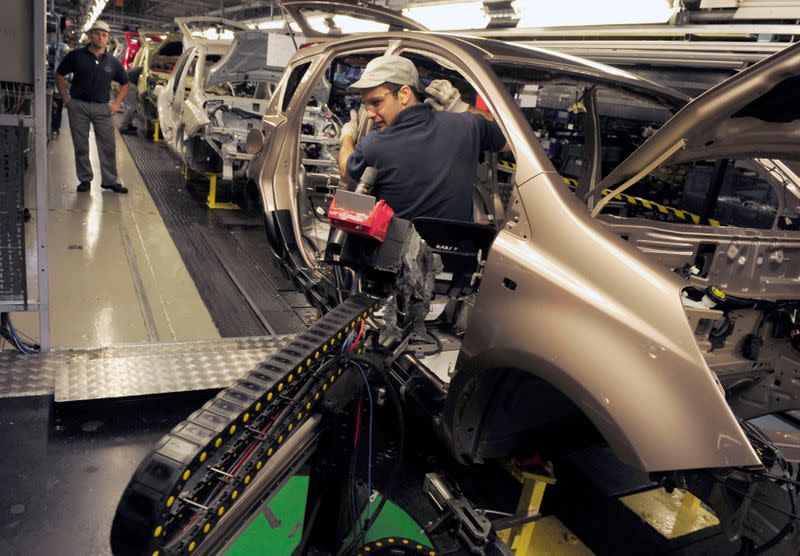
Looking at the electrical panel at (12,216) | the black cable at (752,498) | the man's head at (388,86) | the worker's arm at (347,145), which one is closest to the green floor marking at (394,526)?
the black cable at (752,498)

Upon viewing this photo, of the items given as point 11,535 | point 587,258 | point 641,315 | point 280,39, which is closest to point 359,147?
point 587,258

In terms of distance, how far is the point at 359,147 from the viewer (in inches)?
104

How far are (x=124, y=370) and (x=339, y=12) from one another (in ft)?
8.87

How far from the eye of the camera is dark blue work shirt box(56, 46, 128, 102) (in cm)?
609

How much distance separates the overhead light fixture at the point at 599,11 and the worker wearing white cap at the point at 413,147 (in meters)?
2.35

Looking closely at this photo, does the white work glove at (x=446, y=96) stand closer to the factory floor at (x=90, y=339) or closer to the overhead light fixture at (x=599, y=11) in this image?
the overhead light fixture at (x=599, y=11)

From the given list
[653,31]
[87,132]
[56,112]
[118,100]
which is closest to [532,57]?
[653,31]

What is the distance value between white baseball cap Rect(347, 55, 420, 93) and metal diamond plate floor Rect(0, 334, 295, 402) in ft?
5.05

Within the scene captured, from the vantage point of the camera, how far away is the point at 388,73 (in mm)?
2574

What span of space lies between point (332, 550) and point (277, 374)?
0.65 meters

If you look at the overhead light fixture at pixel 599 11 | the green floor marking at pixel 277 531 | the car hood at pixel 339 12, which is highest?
the overhead light fixture at pixel 599 11

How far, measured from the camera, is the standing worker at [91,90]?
612 cm

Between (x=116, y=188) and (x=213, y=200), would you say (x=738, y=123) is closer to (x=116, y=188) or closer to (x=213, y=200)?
(x=213, y=200)

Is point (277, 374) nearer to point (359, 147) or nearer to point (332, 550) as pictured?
point (332, 550)
